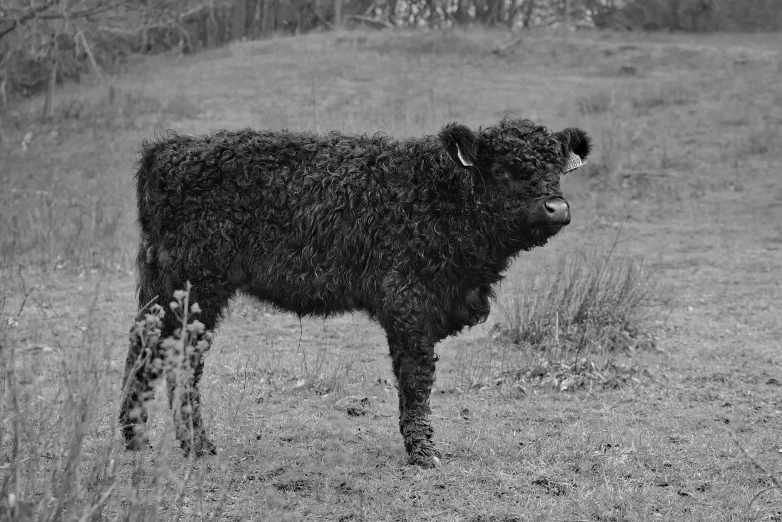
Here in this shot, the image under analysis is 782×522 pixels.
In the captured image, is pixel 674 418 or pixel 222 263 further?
pixel 674 418

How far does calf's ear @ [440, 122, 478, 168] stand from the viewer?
5695 millimetres

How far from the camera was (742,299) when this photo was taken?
11.9 m

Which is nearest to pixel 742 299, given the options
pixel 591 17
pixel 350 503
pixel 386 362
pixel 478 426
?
pixel 386 362

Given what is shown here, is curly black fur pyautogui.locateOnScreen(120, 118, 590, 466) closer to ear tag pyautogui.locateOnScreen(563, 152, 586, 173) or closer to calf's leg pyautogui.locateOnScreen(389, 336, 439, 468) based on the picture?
calf's leg pyautogui.locateOnScreen(389, 336, 439, 468)

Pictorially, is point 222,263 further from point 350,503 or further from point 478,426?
point 478,426

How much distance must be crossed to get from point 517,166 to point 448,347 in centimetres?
437

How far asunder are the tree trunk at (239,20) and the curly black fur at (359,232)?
139ft

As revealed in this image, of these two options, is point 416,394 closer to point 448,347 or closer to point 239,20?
point 448,347

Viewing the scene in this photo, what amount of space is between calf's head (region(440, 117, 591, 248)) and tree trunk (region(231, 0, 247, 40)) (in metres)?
42.6

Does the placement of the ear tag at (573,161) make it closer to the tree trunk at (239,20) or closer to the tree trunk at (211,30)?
the tree trunk at (211,30)

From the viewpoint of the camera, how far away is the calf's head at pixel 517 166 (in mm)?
5695

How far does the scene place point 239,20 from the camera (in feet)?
155

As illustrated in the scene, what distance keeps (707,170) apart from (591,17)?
27.1 m

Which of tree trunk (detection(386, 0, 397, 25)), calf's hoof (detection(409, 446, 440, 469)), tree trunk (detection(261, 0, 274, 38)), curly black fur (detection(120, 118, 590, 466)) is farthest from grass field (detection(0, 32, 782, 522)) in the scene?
tree trunk (detection(386, 0, 397, 25))
